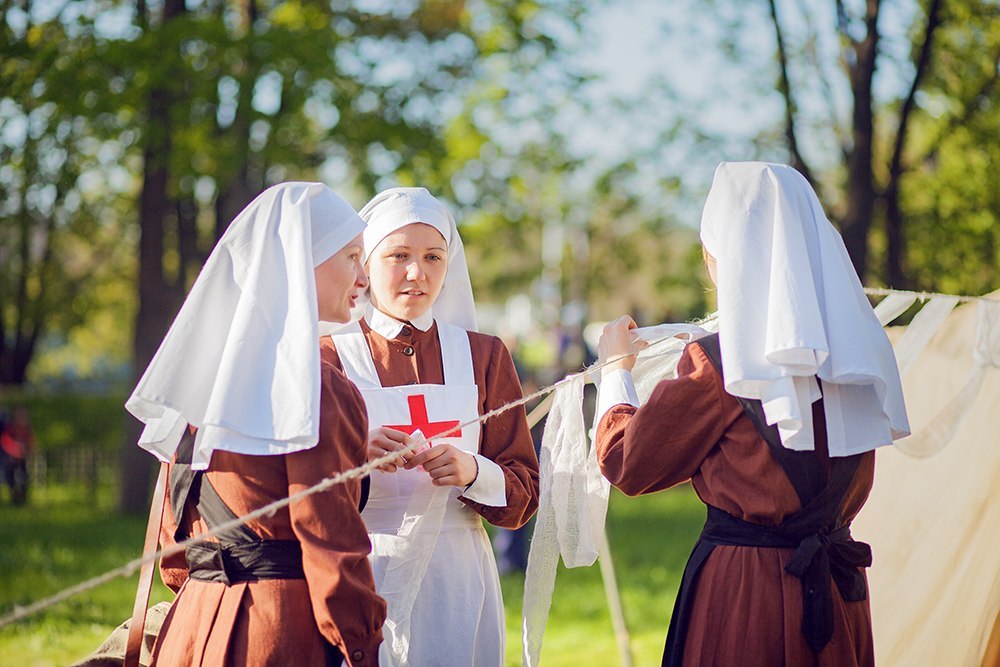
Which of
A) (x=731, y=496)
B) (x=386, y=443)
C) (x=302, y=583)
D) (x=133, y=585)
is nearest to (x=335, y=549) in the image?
(x=302, y=583)

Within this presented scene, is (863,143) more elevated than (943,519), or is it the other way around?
(863,143)

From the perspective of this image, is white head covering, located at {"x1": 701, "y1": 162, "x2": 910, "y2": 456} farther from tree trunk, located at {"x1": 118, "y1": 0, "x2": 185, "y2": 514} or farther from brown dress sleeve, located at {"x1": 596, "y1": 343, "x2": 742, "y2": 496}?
tree trunk, located at {"x1": 118, "y1": 0, "x2": 185, "y2": 514}

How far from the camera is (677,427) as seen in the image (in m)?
2.82

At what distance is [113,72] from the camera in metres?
10.8

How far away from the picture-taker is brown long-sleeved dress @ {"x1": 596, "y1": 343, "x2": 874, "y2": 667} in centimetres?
280

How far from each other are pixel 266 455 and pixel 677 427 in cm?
99

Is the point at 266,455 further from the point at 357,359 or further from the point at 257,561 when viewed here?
the point at 357,359

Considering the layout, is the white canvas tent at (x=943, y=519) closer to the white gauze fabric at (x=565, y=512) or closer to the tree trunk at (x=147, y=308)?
the white gauze fabric at (x=565, y=512)

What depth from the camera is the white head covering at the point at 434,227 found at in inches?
136

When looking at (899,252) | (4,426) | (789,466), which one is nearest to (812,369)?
(789,466)

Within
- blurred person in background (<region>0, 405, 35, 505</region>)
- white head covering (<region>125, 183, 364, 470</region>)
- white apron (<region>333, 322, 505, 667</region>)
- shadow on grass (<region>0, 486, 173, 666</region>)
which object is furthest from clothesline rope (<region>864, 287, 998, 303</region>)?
blurred person in background (<region>0, 405, 35, 505</region>)

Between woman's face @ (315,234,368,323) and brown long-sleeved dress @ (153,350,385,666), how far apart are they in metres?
0.22

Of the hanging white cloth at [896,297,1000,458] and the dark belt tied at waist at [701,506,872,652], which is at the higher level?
the hanging white cloth at [896,297,1000,458]

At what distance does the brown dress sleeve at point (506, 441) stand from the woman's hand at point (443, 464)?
172mm
